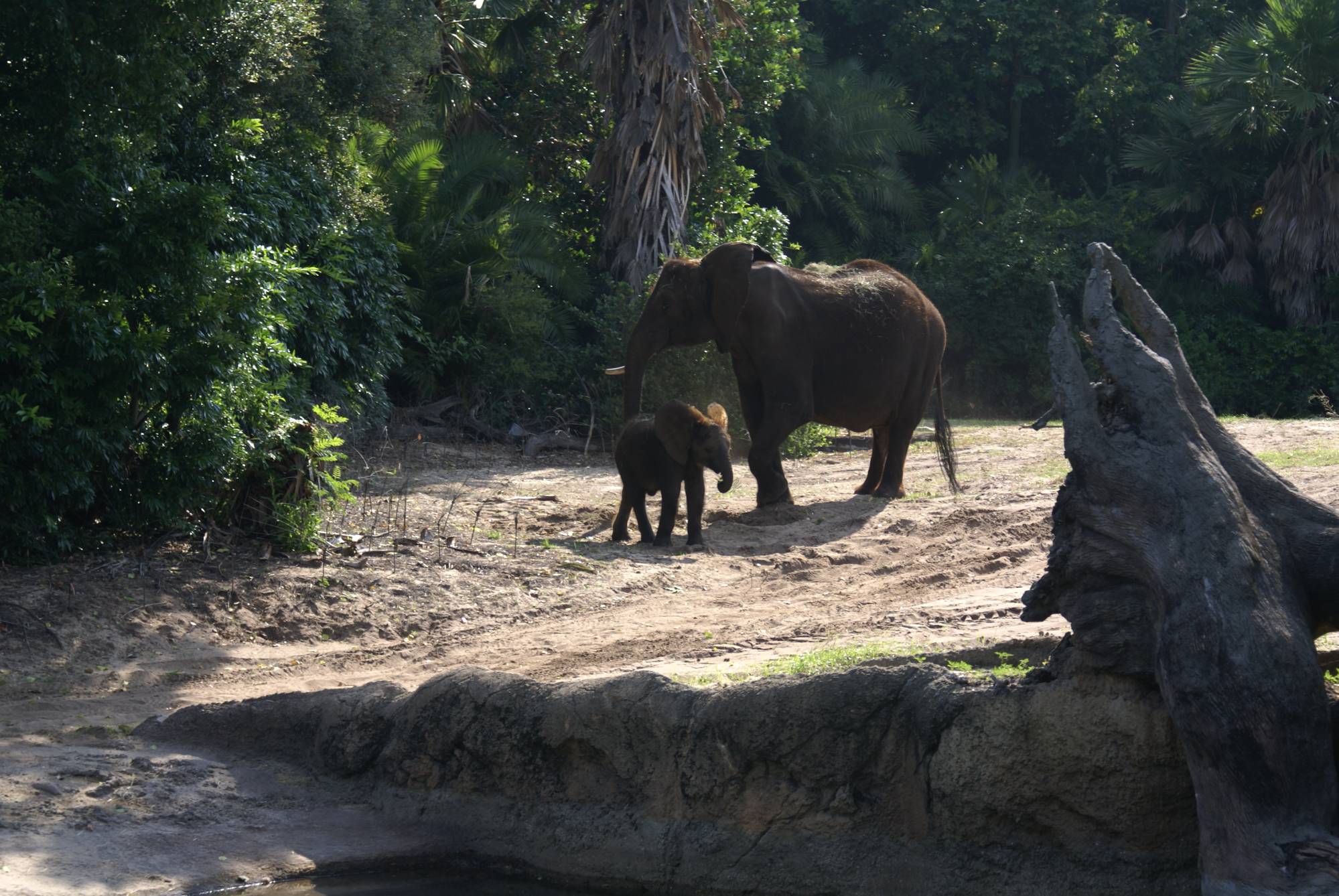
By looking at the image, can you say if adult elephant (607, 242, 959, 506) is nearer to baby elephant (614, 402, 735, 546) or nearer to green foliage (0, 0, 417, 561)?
baby elephant (614, 402, 735, 546)

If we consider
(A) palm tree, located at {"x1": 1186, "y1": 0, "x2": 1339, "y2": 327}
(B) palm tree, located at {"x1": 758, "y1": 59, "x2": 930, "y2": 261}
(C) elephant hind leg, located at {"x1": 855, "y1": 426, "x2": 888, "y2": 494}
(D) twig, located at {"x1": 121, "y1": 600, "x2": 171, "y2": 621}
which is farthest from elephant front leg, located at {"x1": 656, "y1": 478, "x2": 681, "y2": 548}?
(B) palm tree, located at {"x1": 758, "y1": 59, "x2": 930, "y2": 261}

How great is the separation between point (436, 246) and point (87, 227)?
27.8 ft

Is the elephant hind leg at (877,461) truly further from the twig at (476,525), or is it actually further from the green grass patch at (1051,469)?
the twig at (476,525)

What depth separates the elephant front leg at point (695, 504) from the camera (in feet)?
36.8

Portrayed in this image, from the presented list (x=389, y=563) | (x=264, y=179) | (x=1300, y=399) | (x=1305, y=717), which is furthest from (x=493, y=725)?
(x=1300, y=399)

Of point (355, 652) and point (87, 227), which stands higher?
point (87, 227)

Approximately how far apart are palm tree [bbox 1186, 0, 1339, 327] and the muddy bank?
2104 cm

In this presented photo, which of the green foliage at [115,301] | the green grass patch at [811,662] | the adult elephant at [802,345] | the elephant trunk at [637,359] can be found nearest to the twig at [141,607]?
the green foliage at [115,301]

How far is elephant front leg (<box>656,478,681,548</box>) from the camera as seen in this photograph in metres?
11.2

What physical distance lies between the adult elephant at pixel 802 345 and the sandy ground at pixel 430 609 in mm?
981

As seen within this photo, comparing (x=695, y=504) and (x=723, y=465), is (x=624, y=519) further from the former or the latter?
(x=723, y=465)

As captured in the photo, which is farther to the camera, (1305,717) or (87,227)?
(87,227)

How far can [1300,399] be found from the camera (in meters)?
24.5

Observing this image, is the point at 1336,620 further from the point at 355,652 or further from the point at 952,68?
the point at 952,68
